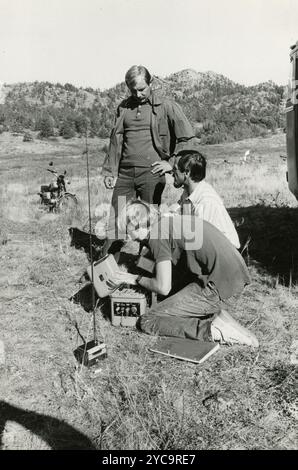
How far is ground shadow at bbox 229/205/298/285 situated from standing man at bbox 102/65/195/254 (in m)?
1.63

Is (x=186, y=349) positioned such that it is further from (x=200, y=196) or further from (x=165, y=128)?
(x=165, y=128)

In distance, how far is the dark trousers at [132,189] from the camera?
567 centimetres

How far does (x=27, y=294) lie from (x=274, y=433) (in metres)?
3.40

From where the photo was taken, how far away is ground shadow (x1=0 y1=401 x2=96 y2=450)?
2.98 metres

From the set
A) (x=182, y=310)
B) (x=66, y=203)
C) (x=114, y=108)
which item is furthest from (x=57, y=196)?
(x=114, y=108)

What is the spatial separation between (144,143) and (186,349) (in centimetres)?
264

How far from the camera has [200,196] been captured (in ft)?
15.4

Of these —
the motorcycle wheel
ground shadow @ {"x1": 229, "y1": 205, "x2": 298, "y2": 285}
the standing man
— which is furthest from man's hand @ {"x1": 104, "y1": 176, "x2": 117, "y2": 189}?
the motorcycle wheel

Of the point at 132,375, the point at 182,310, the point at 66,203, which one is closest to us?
the point at 132,375

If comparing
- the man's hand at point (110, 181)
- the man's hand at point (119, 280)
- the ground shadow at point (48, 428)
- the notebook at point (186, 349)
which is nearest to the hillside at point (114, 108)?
the man's hand at point (110, 181)

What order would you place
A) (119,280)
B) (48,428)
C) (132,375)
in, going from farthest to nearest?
(119,280) → (132,375) → (48,428)

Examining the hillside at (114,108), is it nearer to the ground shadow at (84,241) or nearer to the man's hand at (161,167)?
the ground shadow at (84,241)
